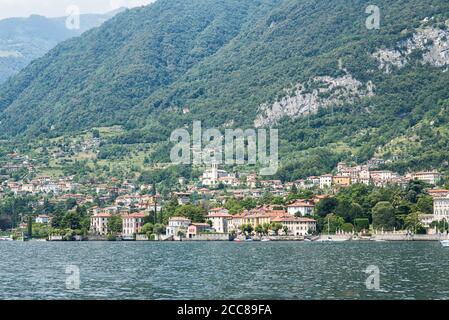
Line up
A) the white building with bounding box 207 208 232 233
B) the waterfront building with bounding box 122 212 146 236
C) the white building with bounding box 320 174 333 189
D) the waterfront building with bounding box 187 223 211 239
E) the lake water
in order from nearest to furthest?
the lake water, the waterfront building with bounding box 187 223 211 239, the white building with bounding box 207 208 232 233, the waterfront building with bounding box 122 212 146 236, the white building with bounding box 320 174 333 189

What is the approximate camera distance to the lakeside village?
5349 inches

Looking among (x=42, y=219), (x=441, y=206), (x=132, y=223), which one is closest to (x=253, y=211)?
(x=132, y=223)

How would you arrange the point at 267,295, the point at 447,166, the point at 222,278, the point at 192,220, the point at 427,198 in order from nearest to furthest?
the point at 267,295
the point at 222,278
the point at 427,198
the point at 192,220
the point at 447,166

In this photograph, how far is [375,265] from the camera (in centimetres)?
6656

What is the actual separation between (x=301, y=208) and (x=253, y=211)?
8741 mm

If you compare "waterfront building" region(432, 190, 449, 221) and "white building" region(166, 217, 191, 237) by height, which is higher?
"waterfront building" region(432, 190, 449, 221)

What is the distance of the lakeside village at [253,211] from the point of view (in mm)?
135875

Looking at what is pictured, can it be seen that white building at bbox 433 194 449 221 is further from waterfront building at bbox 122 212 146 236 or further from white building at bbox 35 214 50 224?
white building at bbox 35 214 50 224

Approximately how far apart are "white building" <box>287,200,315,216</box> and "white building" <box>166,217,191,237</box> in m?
15.4

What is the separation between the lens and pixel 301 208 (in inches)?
5969

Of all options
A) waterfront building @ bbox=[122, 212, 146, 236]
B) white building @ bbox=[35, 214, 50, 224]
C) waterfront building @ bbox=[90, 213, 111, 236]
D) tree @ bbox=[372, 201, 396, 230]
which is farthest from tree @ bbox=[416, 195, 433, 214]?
white building @ bbox=[35, 214, 50, 224]
